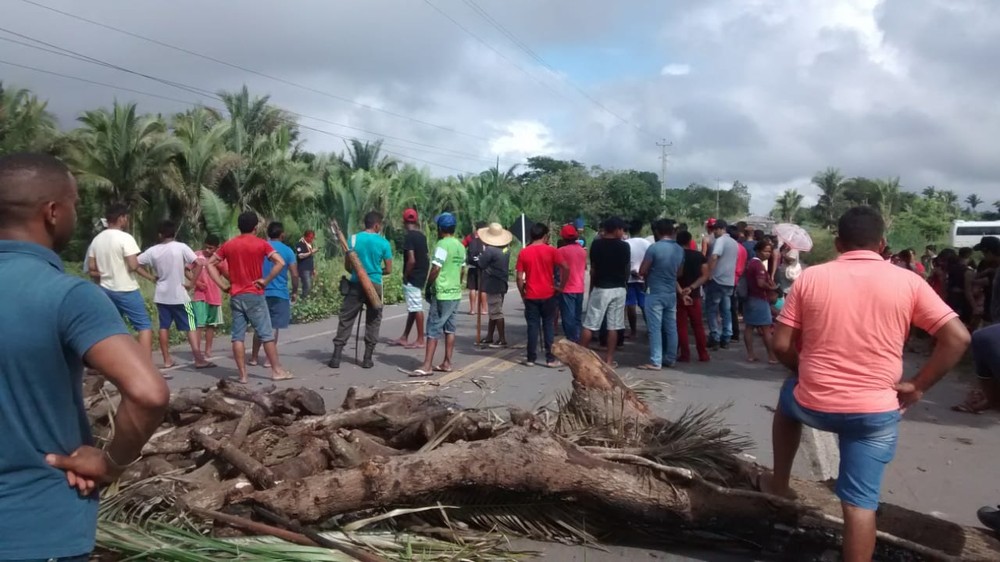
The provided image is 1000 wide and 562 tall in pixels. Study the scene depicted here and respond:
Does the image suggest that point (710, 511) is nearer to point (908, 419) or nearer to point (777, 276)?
point (908, 419)

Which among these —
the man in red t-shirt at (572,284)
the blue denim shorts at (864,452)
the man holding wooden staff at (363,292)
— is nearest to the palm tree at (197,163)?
the man holding wooden staff at (363,292)

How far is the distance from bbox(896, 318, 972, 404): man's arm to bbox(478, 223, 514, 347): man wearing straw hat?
27.9 feet

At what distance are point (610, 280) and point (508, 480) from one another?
6321 millimetres

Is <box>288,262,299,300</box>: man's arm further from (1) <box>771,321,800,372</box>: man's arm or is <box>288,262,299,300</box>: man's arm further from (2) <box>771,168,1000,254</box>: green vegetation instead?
(2) <box>771,168,1000,254</box>: green vegetation

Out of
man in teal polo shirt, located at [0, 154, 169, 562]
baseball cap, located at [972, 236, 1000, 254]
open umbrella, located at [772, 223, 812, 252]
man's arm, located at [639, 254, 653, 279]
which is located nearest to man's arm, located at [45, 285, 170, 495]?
man in teal polo shirt, located at [0, 154, 169, 562]

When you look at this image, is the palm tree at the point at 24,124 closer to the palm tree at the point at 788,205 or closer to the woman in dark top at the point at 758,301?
the woman in dark top at the point at 758,301

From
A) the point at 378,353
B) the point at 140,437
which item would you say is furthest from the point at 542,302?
the point at 140,437

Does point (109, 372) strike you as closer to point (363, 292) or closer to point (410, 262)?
point (363, 292)

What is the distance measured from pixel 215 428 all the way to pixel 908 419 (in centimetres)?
679

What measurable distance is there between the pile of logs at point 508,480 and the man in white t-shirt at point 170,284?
5.02 meters

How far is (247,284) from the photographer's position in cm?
920

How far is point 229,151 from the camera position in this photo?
84.8ft

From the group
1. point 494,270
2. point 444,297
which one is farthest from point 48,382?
point 494,270

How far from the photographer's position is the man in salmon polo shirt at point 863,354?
374cm
